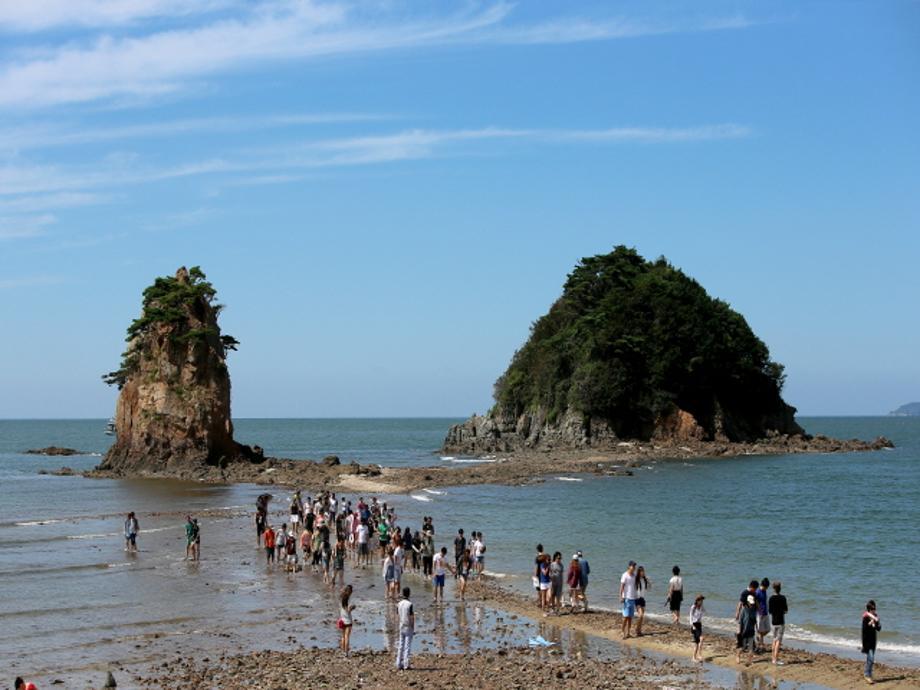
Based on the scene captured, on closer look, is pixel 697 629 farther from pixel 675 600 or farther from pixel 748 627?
pixel 675 600

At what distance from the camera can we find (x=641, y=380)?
294 feet

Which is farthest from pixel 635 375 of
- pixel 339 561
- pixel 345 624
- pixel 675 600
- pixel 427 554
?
pixel 345 624

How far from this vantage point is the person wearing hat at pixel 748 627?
1997cm

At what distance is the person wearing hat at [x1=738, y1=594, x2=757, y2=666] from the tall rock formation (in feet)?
222

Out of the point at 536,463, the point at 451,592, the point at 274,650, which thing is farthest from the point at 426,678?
the point at 536,463

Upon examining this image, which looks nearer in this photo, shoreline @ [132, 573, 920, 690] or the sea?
shoreline @ [132, 573, 920, 690]

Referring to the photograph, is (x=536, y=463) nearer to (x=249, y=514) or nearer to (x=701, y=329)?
(x=701, y=329)

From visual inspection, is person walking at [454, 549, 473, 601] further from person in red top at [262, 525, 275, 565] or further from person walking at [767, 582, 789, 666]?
person walking at [767, 582, 789, 666]

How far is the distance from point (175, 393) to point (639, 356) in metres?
40.9

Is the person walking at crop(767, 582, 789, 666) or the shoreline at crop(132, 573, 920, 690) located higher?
the person walking at crop(767, 582, 789, 666)

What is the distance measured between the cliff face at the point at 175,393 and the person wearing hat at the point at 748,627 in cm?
5119

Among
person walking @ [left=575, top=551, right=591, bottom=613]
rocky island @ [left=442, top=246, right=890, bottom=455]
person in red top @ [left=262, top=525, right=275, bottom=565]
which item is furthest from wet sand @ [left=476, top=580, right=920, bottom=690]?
rocky island @ [left=442, top=246, right=890, bottom=455]

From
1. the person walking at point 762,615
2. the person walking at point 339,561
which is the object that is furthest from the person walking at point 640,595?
the person walking at point 339,561

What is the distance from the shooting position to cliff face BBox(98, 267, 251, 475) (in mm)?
67438
